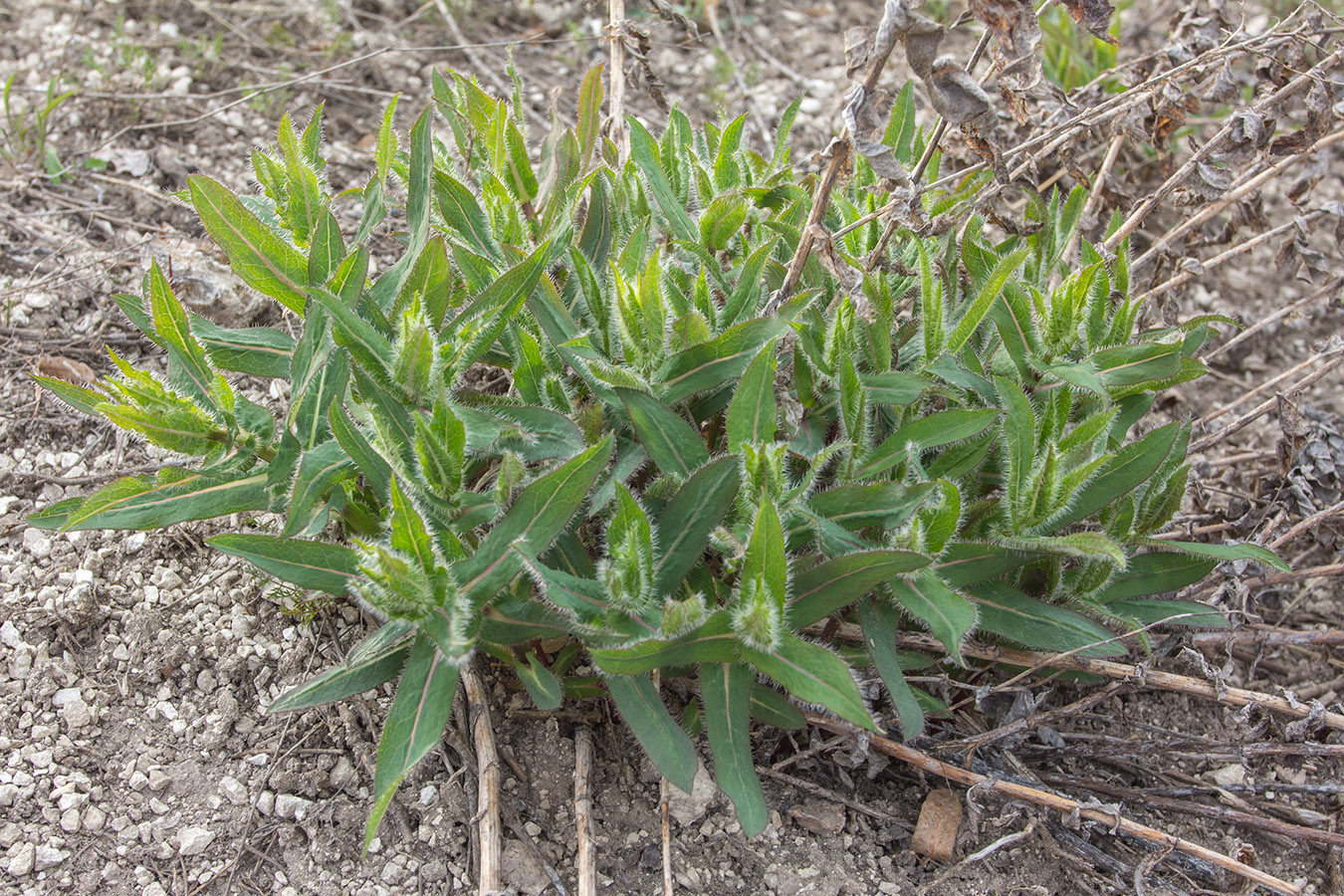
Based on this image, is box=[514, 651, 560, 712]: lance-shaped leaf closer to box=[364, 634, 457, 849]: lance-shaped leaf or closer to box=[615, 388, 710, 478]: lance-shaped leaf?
box=[364, 634, 457, 849]: lance-shaped leaf

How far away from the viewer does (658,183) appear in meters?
2.85

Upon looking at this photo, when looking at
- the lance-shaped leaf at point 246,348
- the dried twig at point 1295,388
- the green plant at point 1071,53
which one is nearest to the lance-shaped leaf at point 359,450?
the lance-shaped leaf at point 246,348

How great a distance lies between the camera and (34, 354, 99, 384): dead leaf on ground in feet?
10.8

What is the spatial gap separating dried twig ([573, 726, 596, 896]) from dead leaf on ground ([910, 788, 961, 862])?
2.82 ft

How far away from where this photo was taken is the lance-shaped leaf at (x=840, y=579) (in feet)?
6.66

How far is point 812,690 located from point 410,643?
908 mm

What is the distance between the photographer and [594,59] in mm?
5160

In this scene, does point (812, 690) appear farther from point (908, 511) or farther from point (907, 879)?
point (907, 879)

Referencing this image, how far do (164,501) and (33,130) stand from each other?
286 cm

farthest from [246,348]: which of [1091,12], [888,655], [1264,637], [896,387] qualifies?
[1264,637]

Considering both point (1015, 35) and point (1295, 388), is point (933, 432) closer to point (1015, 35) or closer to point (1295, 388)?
point (1015, 35)

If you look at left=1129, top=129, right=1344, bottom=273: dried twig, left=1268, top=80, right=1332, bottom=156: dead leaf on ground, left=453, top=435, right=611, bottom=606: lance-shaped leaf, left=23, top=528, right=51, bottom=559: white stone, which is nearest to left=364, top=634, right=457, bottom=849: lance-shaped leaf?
left=453, top=435, right=611, bottom=606: lance-shaped leaf

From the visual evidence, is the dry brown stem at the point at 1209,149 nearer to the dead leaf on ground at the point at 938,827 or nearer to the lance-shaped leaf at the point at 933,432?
the lance-shaped leaf at the point at 933,432

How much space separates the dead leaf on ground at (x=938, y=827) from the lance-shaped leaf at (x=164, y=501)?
72.0 inches
